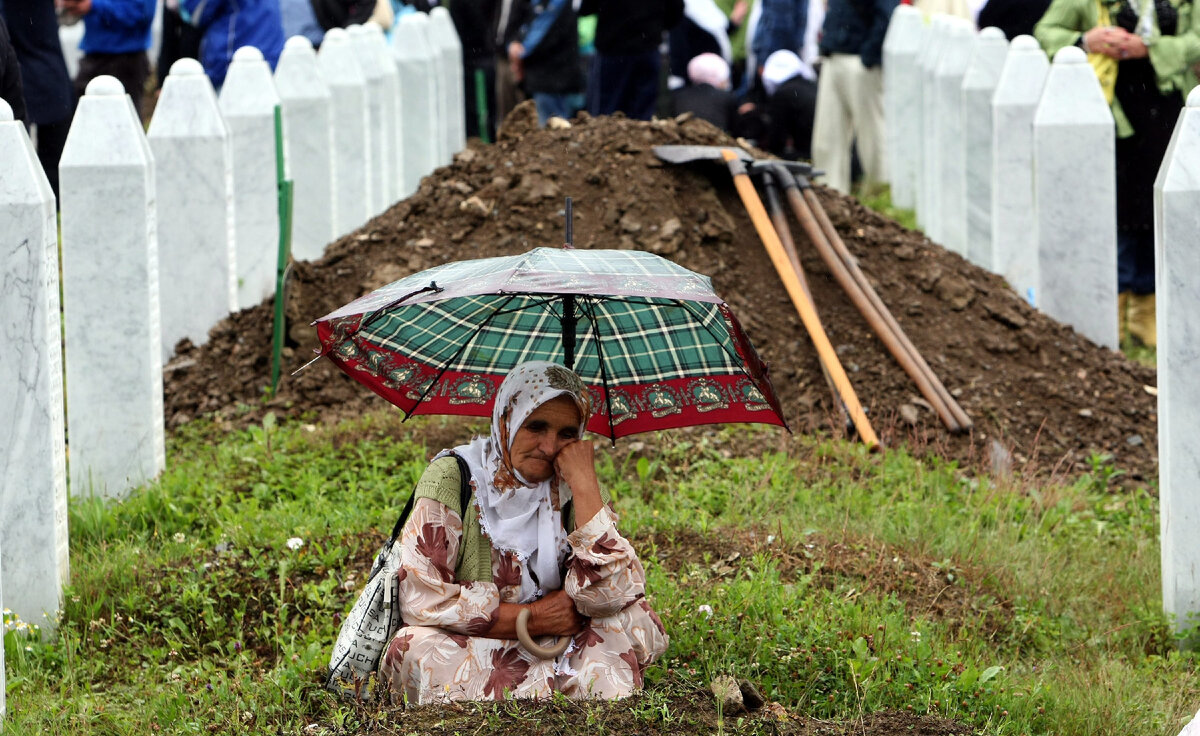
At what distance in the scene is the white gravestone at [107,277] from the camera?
6336mm

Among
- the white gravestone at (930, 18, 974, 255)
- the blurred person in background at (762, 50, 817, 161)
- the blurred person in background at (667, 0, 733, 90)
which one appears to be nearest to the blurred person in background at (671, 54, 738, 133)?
the blurred person in background at (667, 0, 733, 90)

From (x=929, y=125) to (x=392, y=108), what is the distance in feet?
13.7

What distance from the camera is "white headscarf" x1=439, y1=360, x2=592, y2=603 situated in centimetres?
423

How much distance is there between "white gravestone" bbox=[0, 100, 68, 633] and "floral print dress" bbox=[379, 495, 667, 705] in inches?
64.5

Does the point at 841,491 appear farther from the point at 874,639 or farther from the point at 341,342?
the point at 341,342

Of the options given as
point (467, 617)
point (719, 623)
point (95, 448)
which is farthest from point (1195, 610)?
point (95, 448)

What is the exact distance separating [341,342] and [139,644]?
152cm

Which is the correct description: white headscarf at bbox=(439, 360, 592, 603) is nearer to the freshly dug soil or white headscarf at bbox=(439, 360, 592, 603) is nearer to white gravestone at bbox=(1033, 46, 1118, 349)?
the freshly dug soil

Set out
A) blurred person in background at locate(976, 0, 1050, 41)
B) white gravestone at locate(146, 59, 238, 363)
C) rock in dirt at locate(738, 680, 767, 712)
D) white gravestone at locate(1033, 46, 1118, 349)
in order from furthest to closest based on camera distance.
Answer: blurred person in background at locate(976, 0, 1050, 41) < white gravestone at locate(1033, 46, 1118, 349) < white gravestone at locate(146, 59, 238, 363) < rock in dirt at locate(738, 680, 767, 712)

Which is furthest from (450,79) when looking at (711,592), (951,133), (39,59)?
(711,592)

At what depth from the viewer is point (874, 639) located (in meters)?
5.04

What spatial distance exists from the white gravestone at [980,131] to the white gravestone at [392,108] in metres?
4.23

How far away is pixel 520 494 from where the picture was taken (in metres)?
4.32

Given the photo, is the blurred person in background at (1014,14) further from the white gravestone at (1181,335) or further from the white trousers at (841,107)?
the white gravestone at (1181,335)
